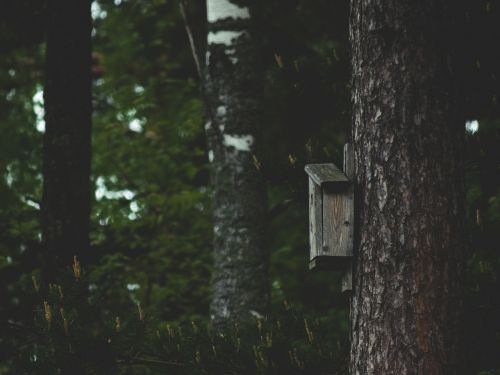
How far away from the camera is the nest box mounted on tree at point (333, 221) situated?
11.4ft

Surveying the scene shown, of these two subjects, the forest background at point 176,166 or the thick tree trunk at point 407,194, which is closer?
the thick tree trunk at point 407,194

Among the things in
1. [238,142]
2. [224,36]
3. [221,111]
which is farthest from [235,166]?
[224,36]

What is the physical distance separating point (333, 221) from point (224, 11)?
291 cm

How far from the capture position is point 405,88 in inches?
134

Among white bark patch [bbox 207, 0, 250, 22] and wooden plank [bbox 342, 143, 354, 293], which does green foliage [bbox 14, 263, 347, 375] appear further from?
white bark patch [bbox 207, 0, 250, 22]

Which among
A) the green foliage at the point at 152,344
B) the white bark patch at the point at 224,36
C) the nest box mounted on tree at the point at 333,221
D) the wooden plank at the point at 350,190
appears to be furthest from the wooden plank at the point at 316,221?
the white bark patch at the point at 224,36

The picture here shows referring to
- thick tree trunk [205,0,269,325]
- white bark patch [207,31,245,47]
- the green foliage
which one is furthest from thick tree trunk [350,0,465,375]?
white bark patch [207,31,245,47]

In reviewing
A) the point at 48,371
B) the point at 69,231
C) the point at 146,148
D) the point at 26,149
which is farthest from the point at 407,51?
the point at 26,149

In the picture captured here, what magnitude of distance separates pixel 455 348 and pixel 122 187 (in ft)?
17.6

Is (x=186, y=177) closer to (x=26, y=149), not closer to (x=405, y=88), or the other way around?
(x=26, y=149)

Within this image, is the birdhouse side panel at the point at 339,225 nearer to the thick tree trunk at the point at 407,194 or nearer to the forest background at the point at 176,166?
the thick tree trunk at the point at 407,194

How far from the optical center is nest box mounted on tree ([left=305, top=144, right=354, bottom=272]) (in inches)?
136

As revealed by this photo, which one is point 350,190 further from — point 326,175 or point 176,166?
point 176,166

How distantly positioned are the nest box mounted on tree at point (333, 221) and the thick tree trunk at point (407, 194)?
2.2 inches
